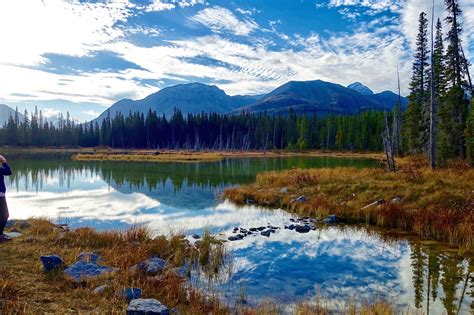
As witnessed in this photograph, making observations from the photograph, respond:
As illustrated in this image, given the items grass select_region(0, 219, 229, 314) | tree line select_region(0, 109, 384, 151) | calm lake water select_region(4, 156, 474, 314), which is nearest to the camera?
grass select_region(0, 219, 229, 314)

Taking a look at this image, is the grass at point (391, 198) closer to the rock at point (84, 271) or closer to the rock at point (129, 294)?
the rock at point (129, 294)

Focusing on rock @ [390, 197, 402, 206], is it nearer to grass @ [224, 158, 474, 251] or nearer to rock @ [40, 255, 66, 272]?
grass @ [224, 158, 474, 251]

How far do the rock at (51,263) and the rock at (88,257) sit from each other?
82cm

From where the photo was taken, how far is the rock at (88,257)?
10.5 meters

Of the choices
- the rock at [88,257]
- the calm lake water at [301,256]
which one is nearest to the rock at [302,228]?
the calm lake water at [301,256]

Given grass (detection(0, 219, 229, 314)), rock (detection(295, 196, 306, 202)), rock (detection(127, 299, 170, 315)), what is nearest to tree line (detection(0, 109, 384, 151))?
rock (detection(295, 196, 306, 202))

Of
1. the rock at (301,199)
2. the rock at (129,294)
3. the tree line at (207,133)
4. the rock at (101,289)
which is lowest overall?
the rock at (301,199)

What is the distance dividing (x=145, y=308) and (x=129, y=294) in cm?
147

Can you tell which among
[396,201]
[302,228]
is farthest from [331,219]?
[396,201]

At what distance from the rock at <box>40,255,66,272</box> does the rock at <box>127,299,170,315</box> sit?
359 centimetres

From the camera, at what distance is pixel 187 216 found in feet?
67.7

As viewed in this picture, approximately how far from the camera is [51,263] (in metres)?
9.24

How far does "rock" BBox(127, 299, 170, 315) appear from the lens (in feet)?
21.4

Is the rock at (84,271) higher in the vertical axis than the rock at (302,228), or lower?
higher
